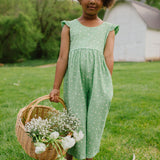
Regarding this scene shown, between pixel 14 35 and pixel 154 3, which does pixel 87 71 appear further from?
pixel 154 3

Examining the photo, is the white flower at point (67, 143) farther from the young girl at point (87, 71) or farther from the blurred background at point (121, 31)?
the blurred background at point (121, 31)

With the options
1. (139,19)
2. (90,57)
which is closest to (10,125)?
(90,57)

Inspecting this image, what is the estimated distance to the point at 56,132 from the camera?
1.59m

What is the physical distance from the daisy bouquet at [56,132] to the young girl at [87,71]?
6.0 inches

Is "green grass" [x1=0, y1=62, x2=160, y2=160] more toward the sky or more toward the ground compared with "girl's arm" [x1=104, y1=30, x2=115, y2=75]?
more toward the ground

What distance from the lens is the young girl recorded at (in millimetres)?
1953

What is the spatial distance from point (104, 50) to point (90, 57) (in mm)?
194

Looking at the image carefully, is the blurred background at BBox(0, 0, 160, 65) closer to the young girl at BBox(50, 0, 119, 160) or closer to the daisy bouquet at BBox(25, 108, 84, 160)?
the young girl at BBox(50, 0, 119, 160)

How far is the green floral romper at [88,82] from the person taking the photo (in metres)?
1.95

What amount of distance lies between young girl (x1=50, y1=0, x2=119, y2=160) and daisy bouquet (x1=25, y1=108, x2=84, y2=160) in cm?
15

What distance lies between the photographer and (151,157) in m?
2.48

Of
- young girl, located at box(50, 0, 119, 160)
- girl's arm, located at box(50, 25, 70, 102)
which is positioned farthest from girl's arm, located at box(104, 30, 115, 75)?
girl's arm, located at box(50, 25, 70, 102)

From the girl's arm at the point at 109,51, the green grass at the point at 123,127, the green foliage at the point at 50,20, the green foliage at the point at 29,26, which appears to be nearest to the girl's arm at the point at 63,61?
the girl's arm at the point at 109,51

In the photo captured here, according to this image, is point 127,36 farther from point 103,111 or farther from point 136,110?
point 103,111
